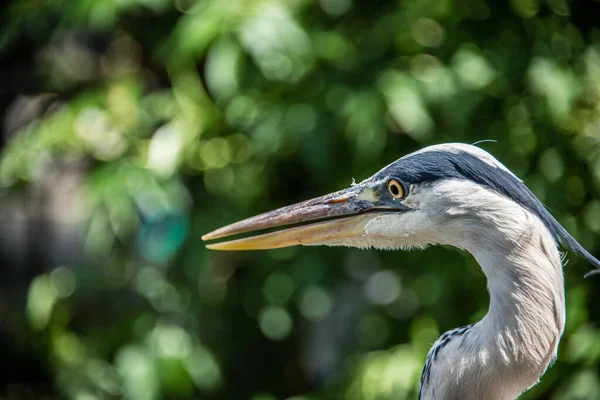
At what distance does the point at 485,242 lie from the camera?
1.27 m

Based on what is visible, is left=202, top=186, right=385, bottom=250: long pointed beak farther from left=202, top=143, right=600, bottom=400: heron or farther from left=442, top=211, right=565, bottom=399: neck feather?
left=442, top=211, right=565, bottom=399: neck feather

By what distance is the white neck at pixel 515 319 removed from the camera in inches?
47.3

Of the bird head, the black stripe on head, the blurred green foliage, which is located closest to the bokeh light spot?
the blurred green foliage

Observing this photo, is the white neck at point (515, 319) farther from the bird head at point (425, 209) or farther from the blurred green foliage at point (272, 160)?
the blurred green foliage at point (272, 160)

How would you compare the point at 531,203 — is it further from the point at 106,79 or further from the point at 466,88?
the point at 106,79

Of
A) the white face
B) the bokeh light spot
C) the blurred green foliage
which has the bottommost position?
the bokeh light spot

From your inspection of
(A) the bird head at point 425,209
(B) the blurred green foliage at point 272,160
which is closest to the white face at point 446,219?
(A) the bird head at point 425,209

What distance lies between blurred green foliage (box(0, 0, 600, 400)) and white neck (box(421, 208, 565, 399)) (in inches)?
30.7

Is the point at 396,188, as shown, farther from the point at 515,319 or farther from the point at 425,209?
the point at 515,319

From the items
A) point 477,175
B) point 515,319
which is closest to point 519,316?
point 515,319

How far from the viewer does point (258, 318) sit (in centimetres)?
255

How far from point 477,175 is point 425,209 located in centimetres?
12

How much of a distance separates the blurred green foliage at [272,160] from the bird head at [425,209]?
24.6 inches

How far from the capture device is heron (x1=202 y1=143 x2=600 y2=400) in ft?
3.96
